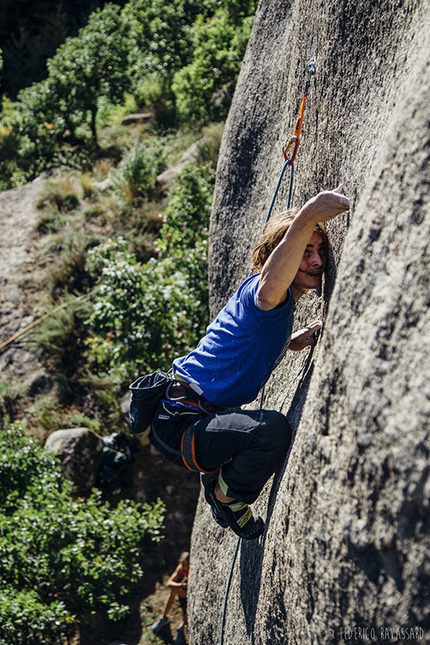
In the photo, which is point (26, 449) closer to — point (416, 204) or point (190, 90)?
point (416, 204)

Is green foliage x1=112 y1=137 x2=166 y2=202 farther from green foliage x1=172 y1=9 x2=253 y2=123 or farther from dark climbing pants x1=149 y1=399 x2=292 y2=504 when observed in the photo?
dark climbing pants x1=149 y1=399 x2=292 y2=504

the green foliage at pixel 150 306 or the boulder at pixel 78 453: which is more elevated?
the green foliage at pixel 150 306

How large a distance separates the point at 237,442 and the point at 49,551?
3563 millimetres

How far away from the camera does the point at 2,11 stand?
21875 mm

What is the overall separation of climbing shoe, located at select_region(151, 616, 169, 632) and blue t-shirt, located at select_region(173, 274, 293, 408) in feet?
13.6

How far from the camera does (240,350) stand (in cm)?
301

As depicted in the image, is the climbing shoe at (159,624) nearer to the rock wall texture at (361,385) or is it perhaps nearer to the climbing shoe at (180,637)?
the climbing shoe at (180,637)

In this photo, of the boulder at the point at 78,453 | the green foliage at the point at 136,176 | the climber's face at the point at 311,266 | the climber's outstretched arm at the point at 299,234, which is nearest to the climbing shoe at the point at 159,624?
the boulder at the point at 78,453

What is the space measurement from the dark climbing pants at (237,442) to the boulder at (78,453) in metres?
5.03

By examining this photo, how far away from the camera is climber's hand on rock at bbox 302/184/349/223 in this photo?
2613 mm

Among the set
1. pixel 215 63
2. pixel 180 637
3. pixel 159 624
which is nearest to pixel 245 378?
pixel 180 637

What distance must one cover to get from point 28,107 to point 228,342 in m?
13.2

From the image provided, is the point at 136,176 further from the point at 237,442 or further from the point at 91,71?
the point at 237,442

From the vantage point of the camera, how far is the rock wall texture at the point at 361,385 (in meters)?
1.85
